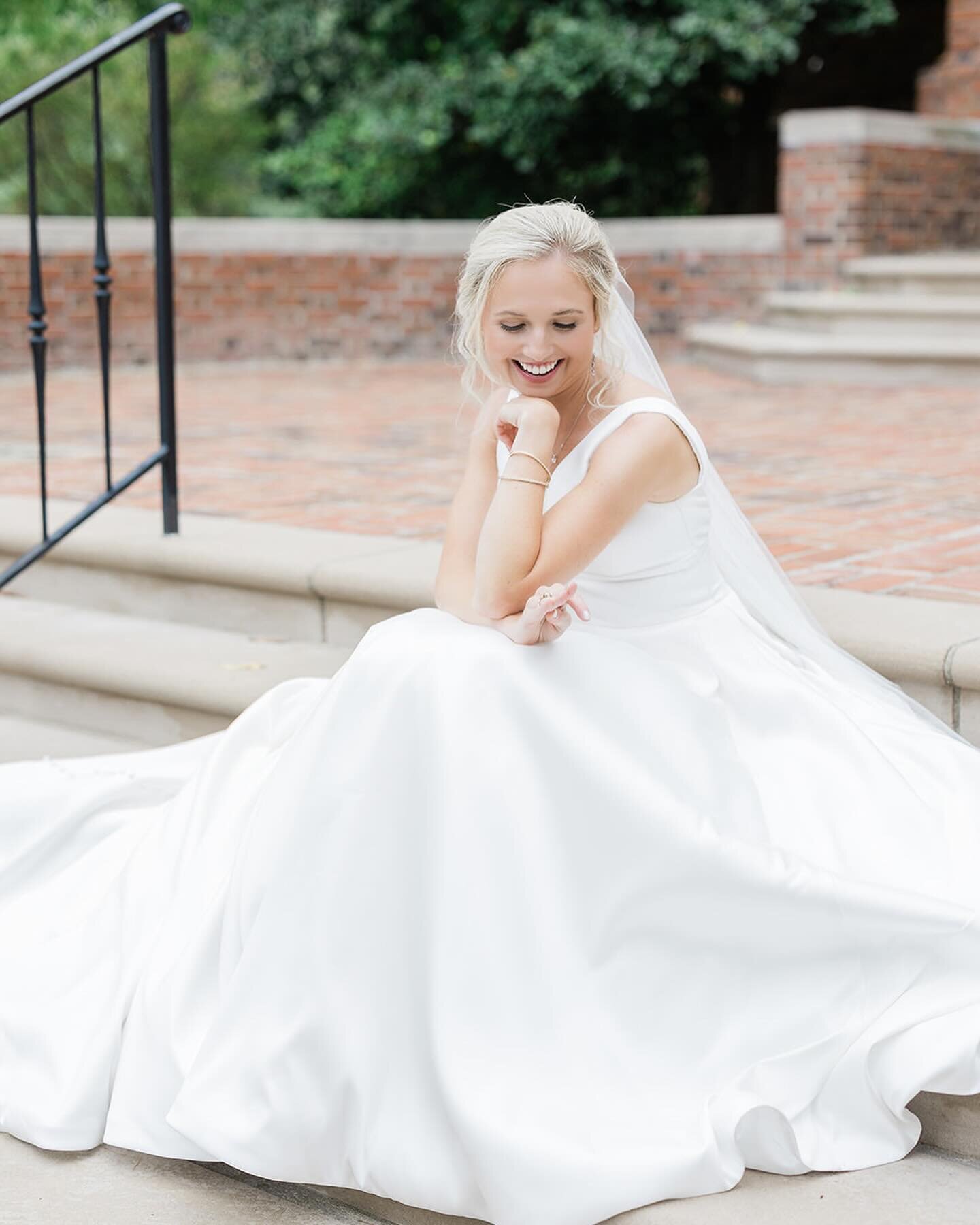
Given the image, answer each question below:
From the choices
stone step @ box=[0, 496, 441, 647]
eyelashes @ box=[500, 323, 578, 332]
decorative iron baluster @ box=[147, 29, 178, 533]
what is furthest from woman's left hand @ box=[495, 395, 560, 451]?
decorative iron baluster @ box=[147, 29, 178, 533]

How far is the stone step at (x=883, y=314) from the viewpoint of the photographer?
8.84m

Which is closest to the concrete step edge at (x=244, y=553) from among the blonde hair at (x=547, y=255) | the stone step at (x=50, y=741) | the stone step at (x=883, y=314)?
the stone step at (x=50, y=741)

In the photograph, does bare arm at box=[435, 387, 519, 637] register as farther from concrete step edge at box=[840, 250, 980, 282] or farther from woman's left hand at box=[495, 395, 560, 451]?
concrete step edge at box=[840, 250, 980, 282]

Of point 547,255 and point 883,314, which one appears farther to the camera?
point 883,314

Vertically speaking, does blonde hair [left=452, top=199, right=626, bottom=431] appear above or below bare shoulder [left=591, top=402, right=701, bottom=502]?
above

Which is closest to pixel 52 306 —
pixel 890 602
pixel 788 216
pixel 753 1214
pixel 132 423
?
pixel 132 423

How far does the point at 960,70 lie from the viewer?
11.5 m

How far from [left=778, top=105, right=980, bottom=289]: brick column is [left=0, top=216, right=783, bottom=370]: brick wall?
263mm

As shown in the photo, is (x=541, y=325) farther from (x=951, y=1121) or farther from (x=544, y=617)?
(x=951, y=1121)

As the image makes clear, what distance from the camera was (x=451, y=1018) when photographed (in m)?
2.12

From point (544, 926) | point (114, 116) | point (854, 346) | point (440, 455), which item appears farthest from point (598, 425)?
point (114, 116)

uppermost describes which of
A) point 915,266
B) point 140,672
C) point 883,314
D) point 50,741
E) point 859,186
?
point 859,186

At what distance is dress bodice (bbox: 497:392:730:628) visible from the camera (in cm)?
257

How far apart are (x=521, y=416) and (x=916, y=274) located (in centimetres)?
764
